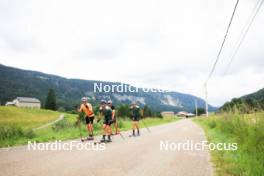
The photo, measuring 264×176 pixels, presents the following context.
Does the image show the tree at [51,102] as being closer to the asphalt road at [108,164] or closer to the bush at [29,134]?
the bush at [29,134]

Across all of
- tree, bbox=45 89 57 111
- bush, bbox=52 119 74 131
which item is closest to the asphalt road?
bush, bbox=52 119 74 131

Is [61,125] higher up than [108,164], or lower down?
higher up

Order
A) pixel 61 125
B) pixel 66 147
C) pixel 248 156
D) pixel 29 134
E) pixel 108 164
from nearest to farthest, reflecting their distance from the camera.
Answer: pixel 108 164 < pixel 248 156 < pixel 66 147 < pixel 29 134 < pixel 61 125

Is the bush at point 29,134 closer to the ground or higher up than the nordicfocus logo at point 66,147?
higher up

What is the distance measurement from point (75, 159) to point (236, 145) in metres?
5.62

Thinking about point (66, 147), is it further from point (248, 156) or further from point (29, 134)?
point (248, 156)

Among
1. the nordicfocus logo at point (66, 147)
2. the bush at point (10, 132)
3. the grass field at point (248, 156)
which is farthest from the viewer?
the bush at point (10, 132)

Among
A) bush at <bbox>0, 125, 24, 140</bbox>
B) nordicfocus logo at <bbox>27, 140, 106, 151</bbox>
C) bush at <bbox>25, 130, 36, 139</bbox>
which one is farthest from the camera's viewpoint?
bush at <bbox>25, 130, 36, 139</bbox>

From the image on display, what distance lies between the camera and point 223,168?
23.9ft

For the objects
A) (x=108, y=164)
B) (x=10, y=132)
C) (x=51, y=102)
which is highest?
(x=51, y=102)

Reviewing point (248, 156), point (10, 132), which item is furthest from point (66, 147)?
point (248, 156)

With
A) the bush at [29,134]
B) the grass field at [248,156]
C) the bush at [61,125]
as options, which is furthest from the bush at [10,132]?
the grass field at [248,156]

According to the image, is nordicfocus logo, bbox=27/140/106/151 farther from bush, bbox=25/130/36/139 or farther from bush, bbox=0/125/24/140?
bush, bbox=25/130/36/139

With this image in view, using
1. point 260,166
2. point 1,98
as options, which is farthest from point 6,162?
point 1,98
